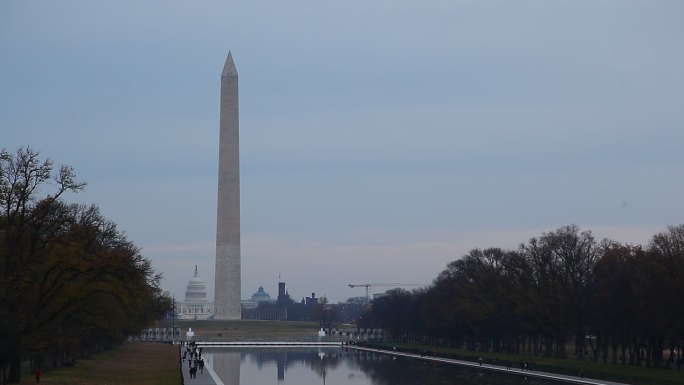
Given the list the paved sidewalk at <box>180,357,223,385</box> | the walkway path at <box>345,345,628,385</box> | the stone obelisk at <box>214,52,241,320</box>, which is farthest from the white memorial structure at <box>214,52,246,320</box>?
the paved sidewalk at <box>180,357,223,385</box>

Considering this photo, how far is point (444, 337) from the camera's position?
94.5m

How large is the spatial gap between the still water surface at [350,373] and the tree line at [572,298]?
609 cm

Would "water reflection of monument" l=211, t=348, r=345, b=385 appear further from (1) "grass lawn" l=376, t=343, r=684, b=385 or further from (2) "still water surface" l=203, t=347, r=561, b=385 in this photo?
(1) "grass lawn" l=376, t=343, r=684, b=385

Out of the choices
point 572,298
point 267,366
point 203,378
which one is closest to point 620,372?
point 572,298

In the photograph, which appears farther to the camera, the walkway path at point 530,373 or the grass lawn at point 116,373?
the walkway path at point 530,373

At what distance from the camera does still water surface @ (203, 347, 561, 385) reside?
Result: 44688 mm

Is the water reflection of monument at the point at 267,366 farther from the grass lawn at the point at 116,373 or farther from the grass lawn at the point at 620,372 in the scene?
the grass lawn at the point at 620,372

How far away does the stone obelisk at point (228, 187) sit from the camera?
95062 mm

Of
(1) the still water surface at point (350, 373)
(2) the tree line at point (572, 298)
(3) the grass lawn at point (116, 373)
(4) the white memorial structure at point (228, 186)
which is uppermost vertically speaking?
(4) the white memorial structure at point (228, 186)

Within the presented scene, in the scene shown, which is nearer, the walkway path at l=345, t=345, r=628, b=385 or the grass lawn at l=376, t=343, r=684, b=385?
the grass lawn at l=376, t=343, r=684, b=385

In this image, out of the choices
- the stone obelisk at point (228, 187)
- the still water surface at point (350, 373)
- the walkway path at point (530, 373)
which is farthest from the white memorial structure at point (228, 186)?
the still water surface at point (350, 373)

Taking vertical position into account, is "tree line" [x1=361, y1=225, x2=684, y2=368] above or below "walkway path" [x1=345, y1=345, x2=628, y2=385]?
above

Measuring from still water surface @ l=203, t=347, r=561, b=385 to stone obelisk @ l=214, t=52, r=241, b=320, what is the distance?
3189cm

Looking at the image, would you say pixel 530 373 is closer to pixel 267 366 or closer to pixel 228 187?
pixel 267 366
